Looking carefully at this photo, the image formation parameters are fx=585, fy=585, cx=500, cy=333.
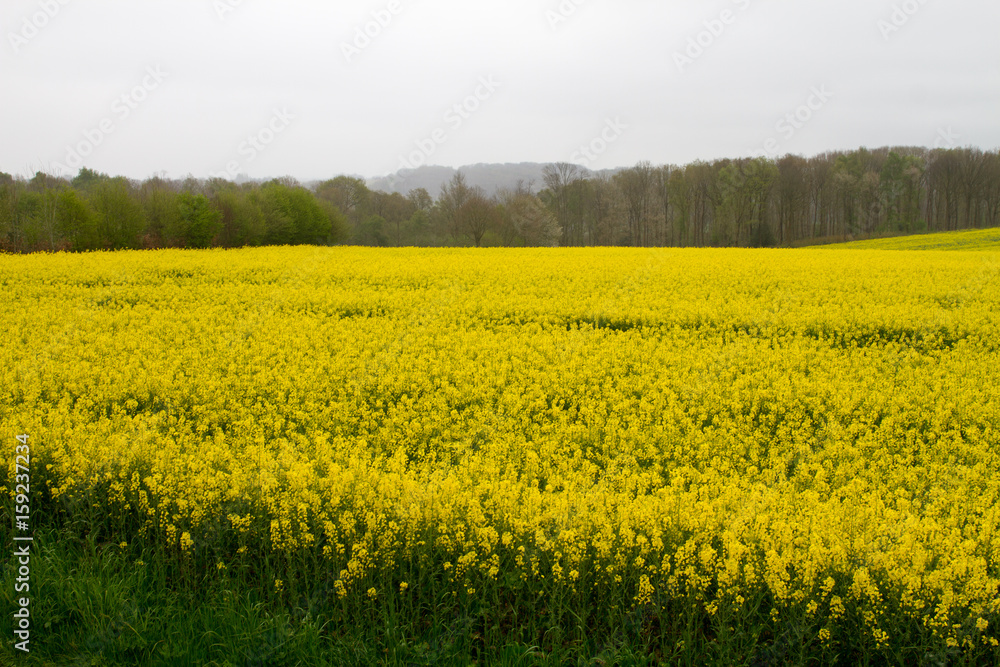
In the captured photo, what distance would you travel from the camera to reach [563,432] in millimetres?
6684

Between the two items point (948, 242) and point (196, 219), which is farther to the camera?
point (948, 242)

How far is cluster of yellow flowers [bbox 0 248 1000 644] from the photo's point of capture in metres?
4.01

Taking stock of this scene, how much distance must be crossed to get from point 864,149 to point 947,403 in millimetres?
73557

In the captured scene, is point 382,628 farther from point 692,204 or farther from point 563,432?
point 692,204

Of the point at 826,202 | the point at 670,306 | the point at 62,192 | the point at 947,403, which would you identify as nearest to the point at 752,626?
the point at 947,403

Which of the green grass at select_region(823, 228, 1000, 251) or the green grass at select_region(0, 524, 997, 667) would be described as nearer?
the green grass at select_region(0, 524, 997, 667)

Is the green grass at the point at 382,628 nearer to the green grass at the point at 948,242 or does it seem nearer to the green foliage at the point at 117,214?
the green foliage at the point at 117,214

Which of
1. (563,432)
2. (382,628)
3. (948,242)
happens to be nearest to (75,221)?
(563,432)

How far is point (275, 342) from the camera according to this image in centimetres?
1049

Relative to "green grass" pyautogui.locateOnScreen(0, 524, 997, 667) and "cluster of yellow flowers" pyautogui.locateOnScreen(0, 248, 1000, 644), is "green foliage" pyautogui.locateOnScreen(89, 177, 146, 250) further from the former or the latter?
"green grass" pyautogui.locateOnScreen(0, 524, 997, 667)

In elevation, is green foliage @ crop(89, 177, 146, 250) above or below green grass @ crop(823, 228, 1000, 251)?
above

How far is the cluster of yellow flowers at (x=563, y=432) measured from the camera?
4.01m

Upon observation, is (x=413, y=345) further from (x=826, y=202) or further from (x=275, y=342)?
(x=826, y=202)

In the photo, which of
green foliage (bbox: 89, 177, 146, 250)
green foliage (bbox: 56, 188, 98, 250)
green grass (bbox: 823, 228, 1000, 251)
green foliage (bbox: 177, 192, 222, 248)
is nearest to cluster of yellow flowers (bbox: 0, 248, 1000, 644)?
green foliage (bbox: 56, 188, 98, 250)
